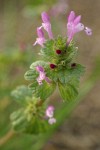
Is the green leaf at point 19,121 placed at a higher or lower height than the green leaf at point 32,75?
higher

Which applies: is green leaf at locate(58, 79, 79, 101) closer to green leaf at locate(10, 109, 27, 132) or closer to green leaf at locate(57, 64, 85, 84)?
green leaf at locate(57, 64, 85, 84)

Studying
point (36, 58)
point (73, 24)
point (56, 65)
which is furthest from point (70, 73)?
point (36, 58)

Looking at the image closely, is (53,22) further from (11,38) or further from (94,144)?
(94,144)

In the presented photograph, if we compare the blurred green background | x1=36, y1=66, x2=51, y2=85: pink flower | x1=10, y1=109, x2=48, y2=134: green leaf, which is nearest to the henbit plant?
x1=36, y1=66, x2=51, y2=85: pink flower

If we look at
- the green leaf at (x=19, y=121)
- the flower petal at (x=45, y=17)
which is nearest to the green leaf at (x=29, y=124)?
the green leaf at (x=19, y=121)

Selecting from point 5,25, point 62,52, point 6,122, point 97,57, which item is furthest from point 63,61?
point 5,25

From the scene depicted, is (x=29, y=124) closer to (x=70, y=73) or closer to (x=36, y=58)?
(x=70, y=73)

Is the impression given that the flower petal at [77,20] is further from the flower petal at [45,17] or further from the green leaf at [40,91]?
the green leaf at [40,91]
